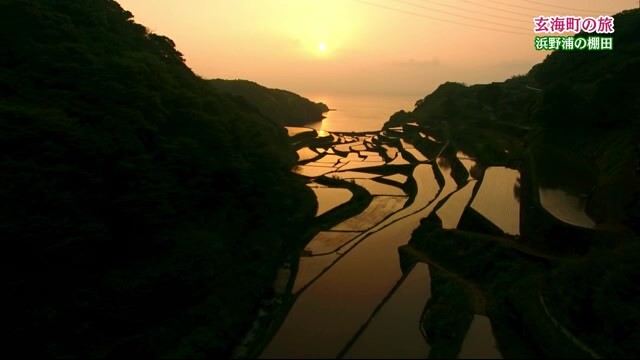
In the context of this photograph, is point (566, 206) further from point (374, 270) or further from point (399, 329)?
point (399, 329)

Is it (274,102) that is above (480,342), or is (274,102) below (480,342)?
above

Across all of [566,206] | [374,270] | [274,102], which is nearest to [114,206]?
[374,270]

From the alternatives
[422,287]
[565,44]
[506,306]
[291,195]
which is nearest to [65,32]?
[291,195]

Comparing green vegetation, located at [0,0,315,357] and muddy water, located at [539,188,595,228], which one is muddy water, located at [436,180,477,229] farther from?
green vegetation, located at [0,0,315,357]

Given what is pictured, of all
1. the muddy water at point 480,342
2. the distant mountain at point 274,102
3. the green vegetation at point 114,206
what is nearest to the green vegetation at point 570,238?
the muddy water at point 480,342

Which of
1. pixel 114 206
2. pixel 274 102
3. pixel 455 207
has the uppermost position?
pixel 274 102

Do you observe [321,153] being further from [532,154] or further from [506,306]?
[506,306]

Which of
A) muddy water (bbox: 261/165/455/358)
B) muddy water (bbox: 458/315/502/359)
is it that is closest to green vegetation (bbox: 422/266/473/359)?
muddy water (bbox: 458/315/502/359)
